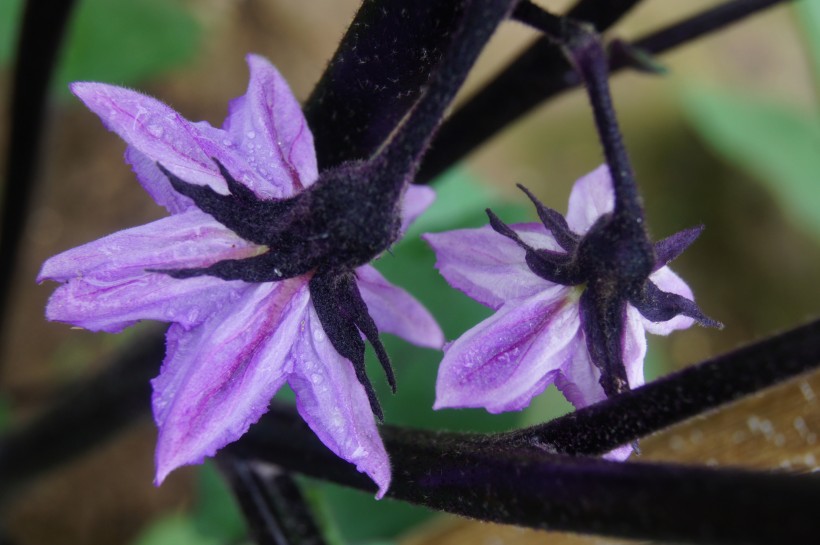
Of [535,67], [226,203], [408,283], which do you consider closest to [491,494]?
[226,203]

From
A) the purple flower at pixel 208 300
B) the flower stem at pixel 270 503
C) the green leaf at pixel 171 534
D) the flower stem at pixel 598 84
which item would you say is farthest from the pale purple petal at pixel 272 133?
the green leaf at pixel 171 534

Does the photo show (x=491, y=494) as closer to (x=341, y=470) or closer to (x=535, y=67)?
(x=341, y=470)

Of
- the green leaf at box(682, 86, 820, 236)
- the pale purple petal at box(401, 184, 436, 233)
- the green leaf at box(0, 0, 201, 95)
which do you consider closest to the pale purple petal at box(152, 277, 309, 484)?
the pale purple petal at box(401, 184, 436, 233)

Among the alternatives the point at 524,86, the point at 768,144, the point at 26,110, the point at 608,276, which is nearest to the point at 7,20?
the point at 26,110

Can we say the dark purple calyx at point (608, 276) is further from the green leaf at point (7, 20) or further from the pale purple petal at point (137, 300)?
the green leaf at point (7, 20)

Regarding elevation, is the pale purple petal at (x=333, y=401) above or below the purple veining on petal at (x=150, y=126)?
below

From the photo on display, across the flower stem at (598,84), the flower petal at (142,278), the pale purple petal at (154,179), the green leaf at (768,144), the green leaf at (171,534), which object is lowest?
the green leaf at (171,534)

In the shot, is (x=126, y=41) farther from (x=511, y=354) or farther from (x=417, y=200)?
(x=511, y=354)

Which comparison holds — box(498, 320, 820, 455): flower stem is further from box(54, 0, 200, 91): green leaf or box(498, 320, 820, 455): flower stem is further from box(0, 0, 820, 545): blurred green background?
box(54, 0, 200, 91): green leaf
